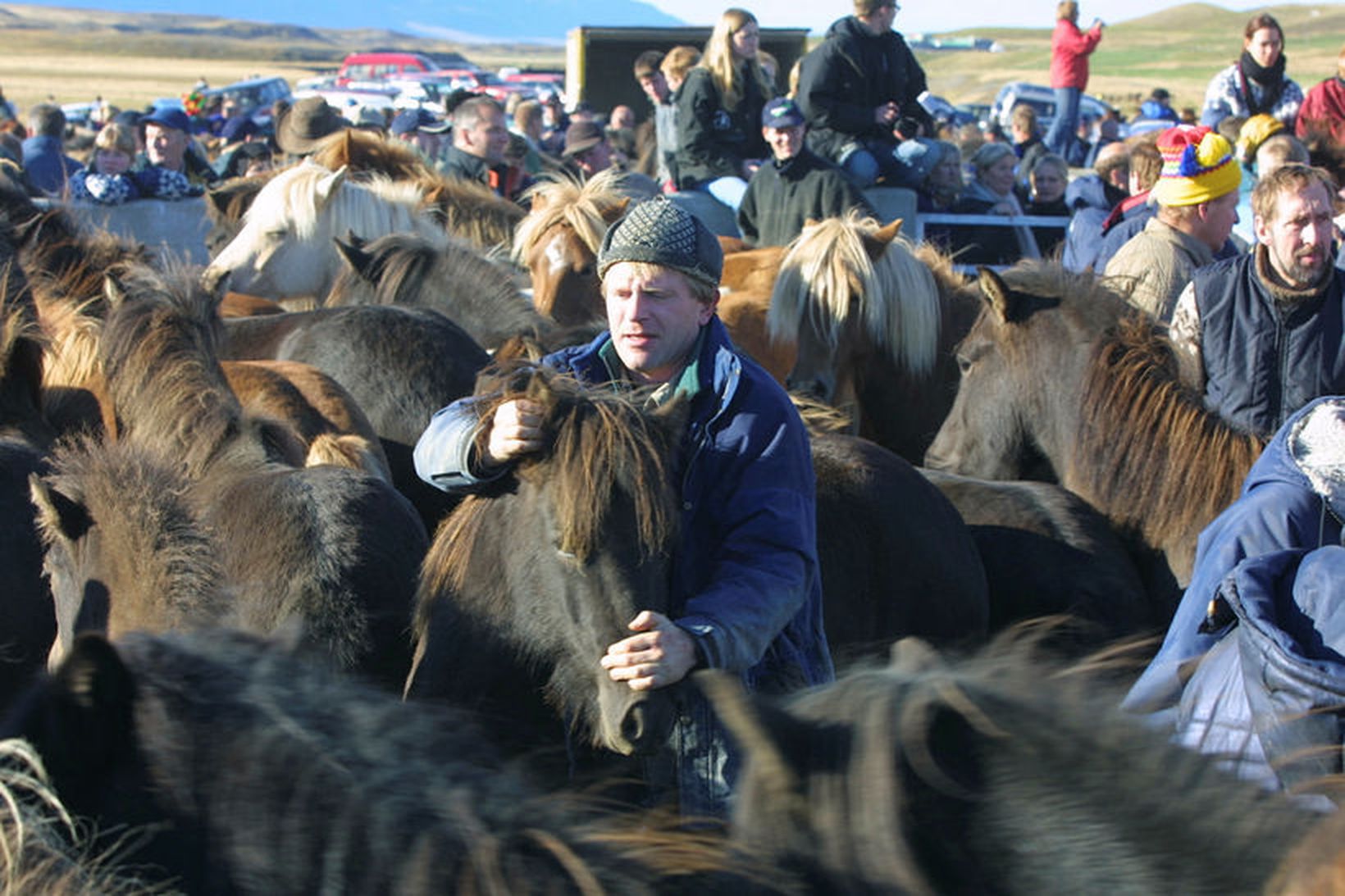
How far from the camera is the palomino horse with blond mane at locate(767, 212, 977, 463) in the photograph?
625cm

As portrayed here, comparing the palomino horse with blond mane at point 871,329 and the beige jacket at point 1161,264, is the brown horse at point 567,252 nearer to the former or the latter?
the palomino horse with blond mane at point 871,329

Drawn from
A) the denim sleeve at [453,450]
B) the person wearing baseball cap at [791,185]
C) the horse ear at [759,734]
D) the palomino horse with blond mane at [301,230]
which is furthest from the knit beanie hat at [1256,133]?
the horse ear at [759,734]

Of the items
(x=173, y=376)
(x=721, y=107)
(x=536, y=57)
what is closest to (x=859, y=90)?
(x=721, y=107)

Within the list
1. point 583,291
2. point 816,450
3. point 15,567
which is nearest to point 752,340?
point 583,291

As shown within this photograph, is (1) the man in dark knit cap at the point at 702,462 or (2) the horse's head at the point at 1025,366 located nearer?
(1) the man in dark knit cap at the point at 702,462

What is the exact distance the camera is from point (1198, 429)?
186 inches

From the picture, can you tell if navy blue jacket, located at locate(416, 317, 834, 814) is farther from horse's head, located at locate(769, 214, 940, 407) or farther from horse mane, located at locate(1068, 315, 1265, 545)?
horse's head, located at locate(769, 214, 940, 407)

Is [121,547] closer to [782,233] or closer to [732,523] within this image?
[732,523]

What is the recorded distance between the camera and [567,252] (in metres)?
7.43

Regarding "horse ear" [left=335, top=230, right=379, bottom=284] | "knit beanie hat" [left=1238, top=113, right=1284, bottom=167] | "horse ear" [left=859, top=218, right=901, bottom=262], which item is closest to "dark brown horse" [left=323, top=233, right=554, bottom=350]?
"horse ear" [left=335, top=230, right=379, bottom=284]

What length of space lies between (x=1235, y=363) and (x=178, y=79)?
299 feet

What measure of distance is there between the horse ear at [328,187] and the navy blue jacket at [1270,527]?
598 centimetres

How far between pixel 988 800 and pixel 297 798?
76cm

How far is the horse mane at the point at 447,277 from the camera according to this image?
6.89 meters
